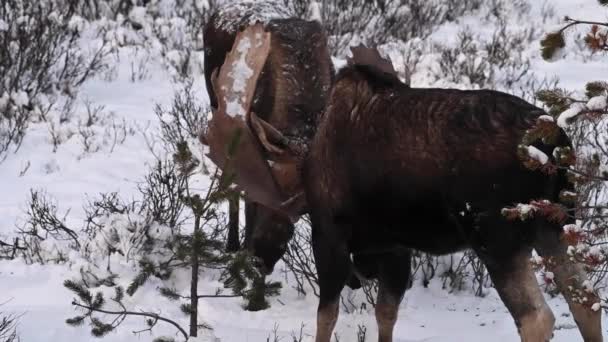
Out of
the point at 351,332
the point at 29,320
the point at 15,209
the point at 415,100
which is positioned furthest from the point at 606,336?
→ the point at 15,209

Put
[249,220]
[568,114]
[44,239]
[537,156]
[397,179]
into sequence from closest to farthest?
1. [568,114]
2. [537,156]
3. [397,179]
4. [249,220]
5. [44,239]

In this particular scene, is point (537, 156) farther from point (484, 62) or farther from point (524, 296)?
point (484, 62)

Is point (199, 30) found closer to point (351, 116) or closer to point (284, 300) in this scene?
point (284, 300)

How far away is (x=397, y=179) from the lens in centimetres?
365

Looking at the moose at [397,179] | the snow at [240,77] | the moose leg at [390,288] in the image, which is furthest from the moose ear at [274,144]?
the moose leg at [390,288]

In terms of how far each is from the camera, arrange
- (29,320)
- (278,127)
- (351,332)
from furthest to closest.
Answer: (278,127) < (351,332) < (29,320)

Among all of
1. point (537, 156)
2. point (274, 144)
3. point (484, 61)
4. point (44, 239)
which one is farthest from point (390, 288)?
point (484, 61)

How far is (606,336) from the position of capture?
14.9 ft

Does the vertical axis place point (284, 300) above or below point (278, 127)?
below

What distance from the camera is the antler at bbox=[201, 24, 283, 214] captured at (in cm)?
420

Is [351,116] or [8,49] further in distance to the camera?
[8,49]

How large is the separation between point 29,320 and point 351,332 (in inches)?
64.3

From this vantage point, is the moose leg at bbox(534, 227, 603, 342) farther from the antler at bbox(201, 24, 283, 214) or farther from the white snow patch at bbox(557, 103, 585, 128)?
the antler at bbox(201, 24, 283, 214)

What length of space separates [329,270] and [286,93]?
1.49 meters
